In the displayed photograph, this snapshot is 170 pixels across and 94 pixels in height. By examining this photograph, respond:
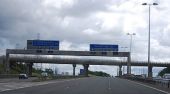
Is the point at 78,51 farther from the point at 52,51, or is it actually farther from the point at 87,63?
the point at 87,63

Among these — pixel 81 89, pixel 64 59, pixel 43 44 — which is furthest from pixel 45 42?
pixel 81 89

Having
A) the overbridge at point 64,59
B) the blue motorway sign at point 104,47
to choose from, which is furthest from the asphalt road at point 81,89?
the blue motorway sign at point 104,47

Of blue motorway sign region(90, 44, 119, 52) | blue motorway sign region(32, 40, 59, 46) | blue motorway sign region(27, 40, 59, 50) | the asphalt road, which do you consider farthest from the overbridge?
the asphalt road

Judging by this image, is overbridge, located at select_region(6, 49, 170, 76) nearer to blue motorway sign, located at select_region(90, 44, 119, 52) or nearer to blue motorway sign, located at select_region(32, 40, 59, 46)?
blue motorway sign, located at select_region(90, 44, 119, 52)

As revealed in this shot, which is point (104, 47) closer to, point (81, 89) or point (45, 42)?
point (45, 42)

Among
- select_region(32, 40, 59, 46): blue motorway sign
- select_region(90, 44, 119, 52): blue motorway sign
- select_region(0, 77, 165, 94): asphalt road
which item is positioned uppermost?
select_region(32, 40, 59, 46): blue motorway sign

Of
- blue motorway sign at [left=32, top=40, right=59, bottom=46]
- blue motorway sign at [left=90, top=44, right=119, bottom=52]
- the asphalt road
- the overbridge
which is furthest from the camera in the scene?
the overbridge

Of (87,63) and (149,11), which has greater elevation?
(149,11)

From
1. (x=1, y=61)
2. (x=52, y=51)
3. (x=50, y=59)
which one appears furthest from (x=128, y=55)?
(x=1, y=61)

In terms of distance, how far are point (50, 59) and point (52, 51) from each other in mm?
29807

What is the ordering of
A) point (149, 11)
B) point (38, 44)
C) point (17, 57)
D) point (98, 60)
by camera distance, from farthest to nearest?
point (98, 60)
point (17, 57)
point (38, 44)
point (149, 11)

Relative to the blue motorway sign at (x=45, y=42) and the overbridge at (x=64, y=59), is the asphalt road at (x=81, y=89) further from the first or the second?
the overbridge at (x=64, y=59)

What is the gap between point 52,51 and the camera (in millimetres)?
104312

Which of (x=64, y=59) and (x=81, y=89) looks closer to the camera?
(x=81, y=89)
